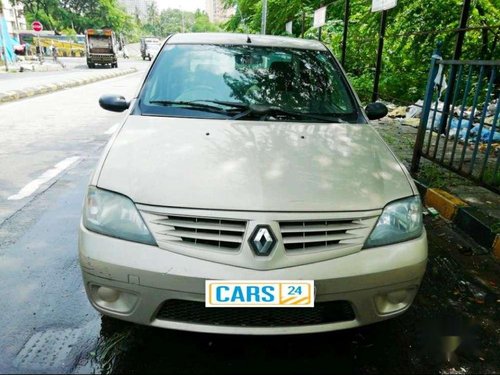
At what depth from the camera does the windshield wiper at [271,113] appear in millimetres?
2855

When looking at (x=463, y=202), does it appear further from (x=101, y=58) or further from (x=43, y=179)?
(x=101, y=58)

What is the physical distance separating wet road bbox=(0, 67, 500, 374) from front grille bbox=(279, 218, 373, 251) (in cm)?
60

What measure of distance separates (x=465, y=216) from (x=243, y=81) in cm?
233

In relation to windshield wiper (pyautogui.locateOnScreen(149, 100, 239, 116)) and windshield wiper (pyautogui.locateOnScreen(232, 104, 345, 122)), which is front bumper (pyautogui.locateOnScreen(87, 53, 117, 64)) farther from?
windshield wiper (pyautogui.locateOnScreen(232, 104, 345, 122))

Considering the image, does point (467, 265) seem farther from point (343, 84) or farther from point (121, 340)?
point (121, 340)

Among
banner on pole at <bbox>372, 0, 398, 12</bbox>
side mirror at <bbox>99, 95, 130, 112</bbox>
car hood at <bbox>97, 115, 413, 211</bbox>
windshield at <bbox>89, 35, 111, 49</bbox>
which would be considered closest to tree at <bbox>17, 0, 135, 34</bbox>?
windshield at <bbox>89, 35, 111, 49</bbox>

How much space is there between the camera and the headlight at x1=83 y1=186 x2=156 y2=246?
1973mm

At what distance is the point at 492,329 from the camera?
2502mm

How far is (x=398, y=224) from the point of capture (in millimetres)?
2121

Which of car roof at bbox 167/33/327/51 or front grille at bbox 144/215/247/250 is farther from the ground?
car roof at bbox 167/33/327/51

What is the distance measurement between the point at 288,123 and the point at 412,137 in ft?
16.4

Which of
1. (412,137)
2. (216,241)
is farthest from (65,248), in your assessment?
(412,137)

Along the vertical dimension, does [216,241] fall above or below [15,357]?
above

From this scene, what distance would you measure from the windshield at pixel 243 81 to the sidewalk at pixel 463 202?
1.60 metres
